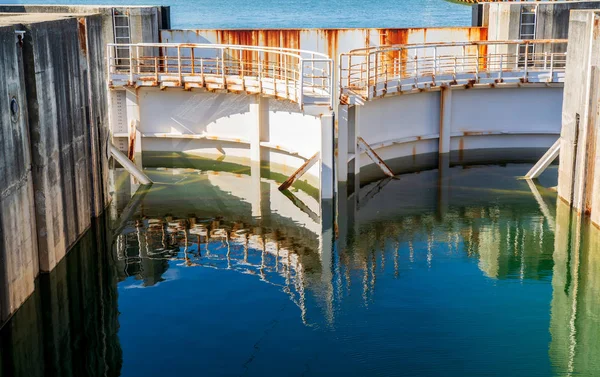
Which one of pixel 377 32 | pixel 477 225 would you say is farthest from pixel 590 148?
pixel 377 32

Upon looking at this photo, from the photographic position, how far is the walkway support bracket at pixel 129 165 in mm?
27234

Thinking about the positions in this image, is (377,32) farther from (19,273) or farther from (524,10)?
(19,273)

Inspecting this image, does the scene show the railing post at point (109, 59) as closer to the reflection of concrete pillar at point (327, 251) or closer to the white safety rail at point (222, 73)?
the white safety rail at point (222, 73)

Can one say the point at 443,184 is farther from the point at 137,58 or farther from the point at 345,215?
the point at 137,58

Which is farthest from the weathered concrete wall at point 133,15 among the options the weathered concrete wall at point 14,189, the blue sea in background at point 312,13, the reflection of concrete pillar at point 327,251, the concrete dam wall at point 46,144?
the blue sea in background at point 312,13

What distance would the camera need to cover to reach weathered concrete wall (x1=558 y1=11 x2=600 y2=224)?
923 inches

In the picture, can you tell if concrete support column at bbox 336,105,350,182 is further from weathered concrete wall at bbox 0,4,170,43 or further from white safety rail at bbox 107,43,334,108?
weathered concrete wall at bbox 0,4,170,43

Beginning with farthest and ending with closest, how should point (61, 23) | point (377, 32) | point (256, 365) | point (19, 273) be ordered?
point (377, 32) → point (61, 23) → point (19, 273) → point (256, 365)

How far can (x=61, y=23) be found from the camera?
69.6ft

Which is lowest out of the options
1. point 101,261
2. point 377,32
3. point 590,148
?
point 101,261

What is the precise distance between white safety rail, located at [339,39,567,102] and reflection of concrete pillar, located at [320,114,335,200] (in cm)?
170

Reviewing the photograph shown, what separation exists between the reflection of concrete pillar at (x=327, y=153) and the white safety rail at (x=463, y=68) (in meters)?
1.70

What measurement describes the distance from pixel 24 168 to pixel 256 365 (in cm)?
638

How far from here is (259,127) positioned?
3022 cm
